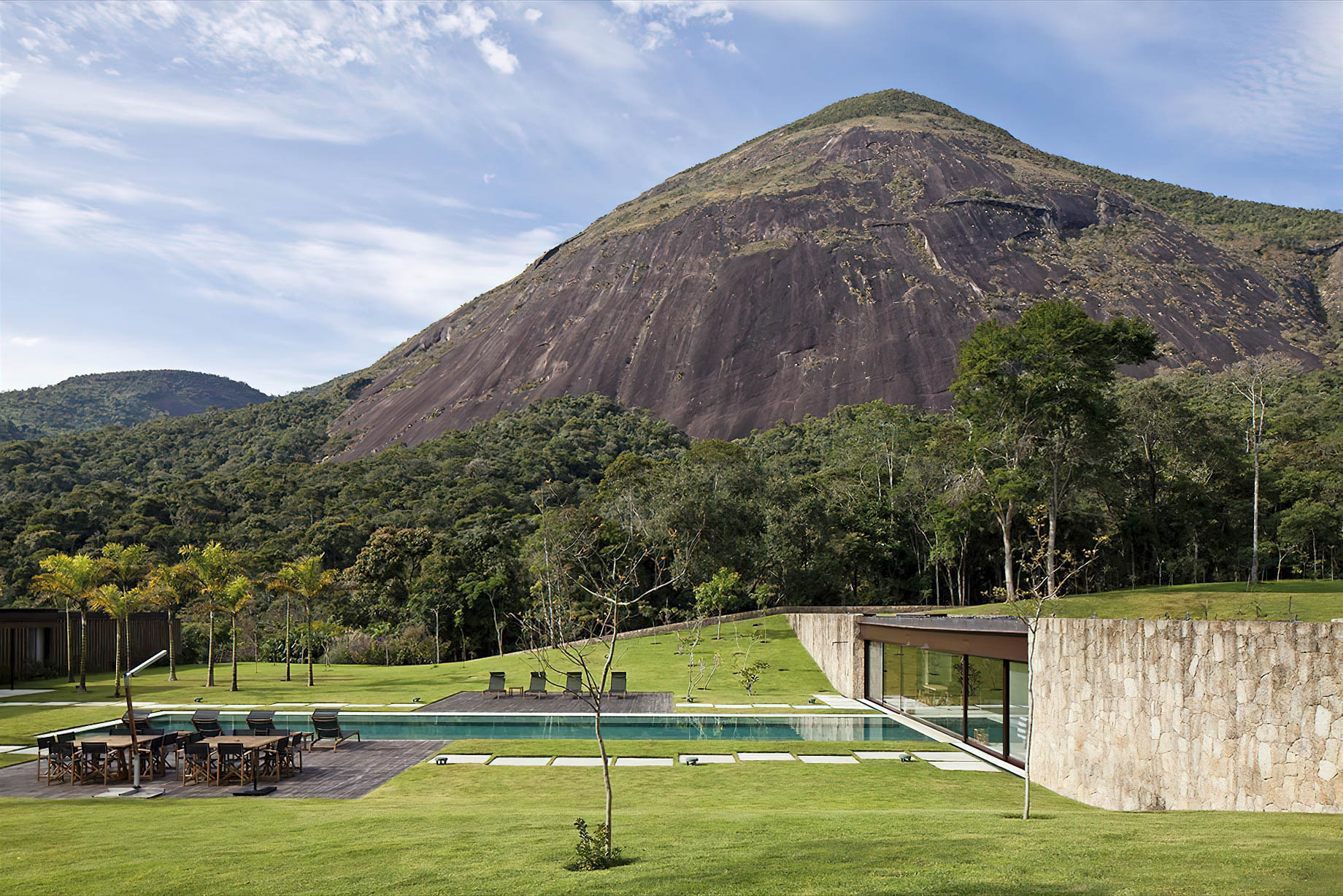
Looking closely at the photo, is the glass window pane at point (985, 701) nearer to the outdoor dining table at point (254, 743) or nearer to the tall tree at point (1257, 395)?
the outdoor dining table at point (254, 743)

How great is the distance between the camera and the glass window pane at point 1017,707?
1319 centimetres

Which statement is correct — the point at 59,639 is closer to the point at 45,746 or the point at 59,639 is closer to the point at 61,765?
the point at 45,746

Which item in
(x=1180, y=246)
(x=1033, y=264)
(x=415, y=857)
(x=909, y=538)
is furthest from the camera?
(x=1180, y=246)

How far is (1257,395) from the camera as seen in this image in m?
38.8

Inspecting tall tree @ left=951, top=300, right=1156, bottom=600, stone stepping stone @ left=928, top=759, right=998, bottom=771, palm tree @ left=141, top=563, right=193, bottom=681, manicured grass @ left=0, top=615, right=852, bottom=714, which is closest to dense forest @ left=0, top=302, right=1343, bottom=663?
tall tree @ left=951, top=300, right=1156, bottom=600

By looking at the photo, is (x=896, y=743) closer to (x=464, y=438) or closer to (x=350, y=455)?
(x=464, y=438)

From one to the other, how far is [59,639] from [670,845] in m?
28.8

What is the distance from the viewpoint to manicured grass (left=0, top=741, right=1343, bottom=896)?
19.6 ft

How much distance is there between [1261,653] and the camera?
8820 millimetres

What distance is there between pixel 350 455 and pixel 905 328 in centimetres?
6328

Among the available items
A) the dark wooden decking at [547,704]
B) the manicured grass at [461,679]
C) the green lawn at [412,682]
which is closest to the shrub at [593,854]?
the dark wooden decking at [547,704]

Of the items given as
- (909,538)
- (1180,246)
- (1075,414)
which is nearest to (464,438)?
(909,538)

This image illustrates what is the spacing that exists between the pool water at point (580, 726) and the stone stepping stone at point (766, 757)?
5.42ft

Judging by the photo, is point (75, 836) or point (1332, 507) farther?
point (1332, 507)
